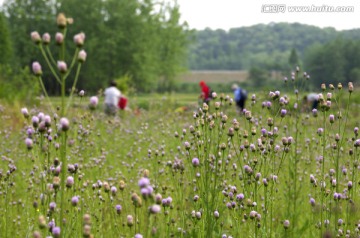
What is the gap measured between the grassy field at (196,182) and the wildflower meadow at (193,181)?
0.01 metres

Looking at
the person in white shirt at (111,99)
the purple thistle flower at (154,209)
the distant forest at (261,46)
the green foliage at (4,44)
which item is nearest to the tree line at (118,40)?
the green foliage at (4,44)

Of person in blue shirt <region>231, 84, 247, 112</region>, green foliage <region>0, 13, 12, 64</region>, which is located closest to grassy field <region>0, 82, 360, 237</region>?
person in blue shirt <region>231, 84, 247, 112</region>

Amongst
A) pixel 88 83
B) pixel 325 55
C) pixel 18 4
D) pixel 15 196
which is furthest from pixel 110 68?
pixel 325 55

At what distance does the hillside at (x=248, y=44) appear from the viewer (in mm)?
Answer: 108938

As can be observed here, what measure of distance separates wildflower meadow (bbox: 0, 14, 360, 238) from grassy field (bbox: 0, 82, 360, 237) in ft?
0.04

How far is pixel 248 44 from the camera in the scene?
402ft

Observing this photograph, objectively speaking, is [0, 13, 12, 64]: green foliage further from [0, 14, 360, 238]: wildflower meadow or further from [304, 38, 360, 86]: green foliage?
[304, 38, 360, 86]: green foliage

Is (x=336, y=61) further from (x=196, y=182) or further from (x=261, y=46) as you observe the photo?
(x=196, y=182)

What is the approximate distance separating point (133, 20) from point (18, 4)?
37.8 feet

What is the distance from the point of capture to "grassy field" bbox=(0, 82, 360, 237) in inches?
95.9

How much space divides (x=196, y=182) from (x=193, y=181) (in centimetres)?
70

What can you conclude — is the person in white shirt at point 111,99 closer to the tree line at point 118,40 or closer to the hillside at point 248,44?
the tree line at point 118,40

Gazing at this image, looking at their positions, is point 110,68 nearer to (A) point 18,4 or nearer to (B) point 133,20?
(B) point 133,20

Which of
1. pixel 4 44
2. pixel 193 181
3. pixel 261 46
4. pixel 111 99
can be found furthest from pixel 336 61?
pixel 193 181
